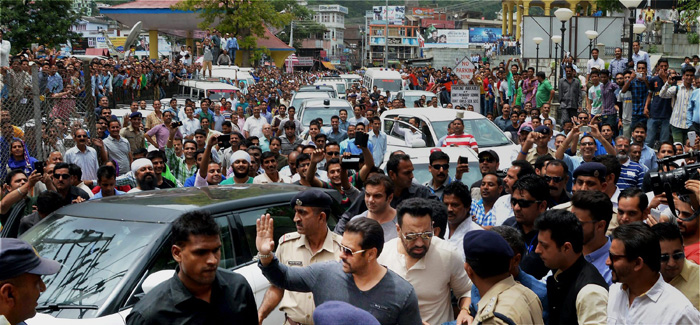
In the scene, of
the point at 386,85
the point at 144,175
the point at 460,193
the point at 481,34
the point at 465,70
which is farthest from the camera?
the point at 481,34

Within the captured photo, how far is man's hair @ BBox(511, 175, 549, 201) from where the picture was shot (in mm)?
5938

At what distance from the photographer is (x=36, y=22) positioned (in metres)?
40.7

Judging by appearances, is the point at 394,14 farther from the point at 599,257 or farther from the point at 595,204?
the point at 599,257

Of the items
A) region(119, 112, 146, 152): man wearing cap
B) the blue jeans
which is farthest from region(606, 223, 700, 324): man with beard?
the blue jeans

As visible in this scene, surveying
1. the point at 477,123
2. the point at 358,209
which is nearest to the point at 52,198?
the point at 358,209

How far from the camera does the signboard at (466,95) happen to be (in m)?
19.1

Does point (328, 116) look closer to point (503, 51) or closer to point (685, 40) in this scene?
point (685, 40)

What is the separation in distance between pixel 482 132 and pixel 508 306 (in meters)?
9.91

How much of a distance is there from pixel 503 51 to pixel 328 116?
33.8 m

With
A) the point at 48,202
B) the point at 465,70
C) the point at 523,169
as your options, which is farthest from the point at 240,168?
the point at 465,70

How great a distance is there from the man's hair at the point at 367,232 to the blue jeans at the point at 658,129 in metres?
11.4

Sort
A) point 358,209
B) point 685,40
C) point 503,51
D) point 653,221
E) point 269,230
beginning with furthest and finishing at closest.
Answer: point 503,51 → point 685,40 → point 358,209 → point 653,221 → point 269,230

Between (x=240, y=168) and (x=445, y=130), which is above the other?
(x=445, y=130)

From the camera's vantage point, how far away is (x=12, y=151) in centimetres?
989
